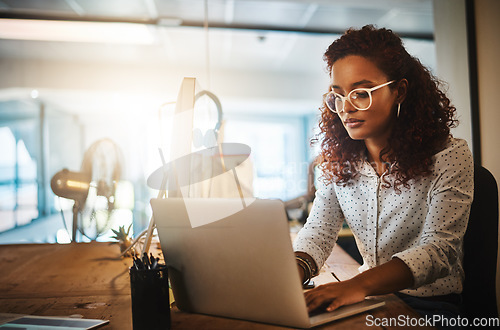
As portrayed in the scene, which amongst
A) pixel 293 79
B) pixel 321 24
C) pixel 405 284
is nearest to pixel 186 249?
pixel 405 284

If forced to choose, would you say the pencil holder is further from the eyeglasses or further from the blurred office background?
the eyeglasses

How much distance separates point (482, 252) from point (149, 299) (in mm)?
891

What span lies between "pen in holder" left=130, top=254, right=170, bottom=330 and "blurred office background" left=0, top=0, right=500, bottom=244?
0.57m

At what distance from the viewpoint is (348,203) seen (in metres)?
1.21

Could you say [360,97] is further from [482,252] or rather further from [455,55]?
[455,55]

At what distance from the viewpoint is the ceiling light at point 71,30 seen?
3602 millimetres

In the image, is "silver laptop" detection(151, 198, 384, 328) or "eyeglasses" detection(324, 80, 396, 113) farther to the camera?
"eyeglasses" detection(324, 80, 396, 113)

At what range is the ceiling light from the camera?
360 centimetres

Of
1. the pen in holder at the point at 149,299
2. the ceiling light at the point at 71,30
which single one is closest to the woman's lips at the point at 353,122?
the pen in holder at the point at 149,299

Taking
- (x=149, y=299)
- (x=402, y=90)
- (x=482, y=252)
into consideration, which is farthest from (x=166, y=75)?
(x=149, y=299)

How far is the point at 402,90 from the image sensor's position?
1149 mm

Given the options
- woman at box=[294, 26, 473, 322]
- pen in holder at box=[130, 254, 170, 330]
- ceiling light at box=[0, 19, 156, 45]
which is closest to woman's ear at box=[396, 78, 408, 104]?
woman at box=[294, 26, 473, 322]

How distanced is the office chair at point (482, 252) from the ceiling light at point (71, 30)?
3491 millimetres

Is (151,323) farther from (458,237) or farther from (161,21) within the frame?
(161,21)
